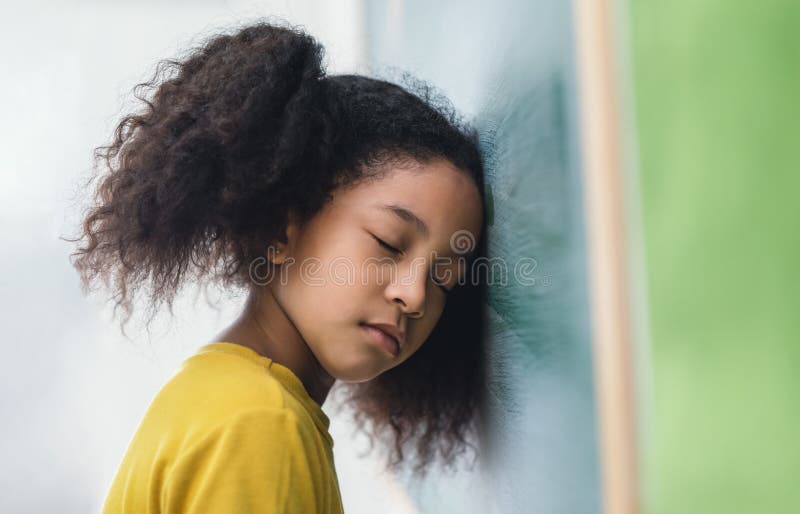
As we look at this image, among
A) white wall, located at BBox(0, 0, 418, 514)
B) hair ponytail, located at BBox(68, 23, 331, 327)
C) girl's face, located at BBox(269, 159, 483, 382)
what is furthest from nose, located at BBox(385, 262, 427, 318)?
white wall, located at BBox(0, 0, 418, 514)

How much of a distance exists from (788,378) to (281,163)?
1.56ft

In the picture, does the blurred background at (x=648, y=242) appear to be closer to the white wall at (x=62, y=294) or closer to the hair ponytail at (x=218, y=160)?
the hair ponytail at (x=218, y=160)

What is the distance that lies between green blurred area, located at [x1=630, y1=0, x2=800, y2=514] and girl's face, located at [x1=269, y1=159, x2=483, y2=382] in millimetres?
318

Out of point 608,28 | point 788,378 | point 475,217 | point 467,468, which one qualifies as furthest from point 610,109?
point 467,468

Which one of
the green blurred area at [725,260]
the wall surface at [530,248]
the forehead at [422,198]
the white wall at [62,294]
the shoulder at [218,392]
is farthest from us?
A: the white wall at [62,294]

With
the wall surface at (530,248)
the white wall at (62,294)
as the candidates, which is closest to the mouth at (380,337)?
the wall surface at (530,248)

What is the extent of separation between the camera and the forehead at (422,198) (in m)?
0.68

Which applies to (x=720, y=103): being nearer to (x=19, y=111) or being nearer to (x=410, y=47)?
(x=410, y=47)

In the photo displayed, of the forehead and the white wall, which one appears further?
the white wall

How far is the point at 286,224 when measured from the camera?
730mm

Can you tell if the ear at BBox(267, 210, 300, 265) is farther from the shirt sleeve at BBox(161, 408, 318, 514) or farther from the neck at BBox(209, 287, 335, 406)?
the shirt sleeve at BBox(161, 408, 318, 514)

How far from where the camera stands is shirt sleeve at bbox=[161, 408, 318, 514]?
54 centimetres

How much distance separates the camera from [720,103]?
37 centimetres

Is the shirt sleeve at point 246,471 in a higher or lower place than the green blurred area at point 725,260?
lower
